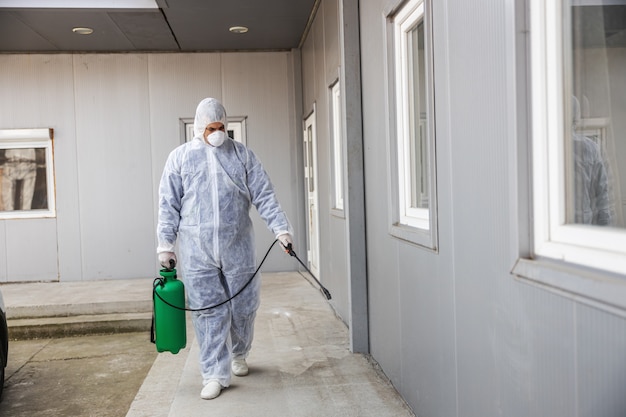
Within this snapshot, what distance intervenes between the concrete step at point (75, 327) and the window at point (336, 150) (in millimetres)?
2251

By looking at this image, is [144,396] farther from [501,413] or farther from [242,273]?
[501,413]

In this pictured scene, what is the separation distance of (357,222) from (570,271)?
2548 mm

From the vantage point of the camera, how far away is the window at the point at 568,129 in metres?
1.61

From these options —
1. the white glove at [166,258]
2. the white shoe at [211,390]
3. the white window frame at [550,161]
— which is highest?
the white window frame at [550,161]

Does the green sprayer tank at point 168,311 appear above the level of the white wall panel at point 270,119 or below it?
below

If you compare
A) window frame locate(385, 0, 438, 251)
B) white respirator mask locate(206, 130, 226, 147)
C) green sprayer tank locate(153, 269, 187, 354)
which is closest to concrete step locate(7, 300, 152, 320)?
green sprayer tank locate(153, 269, 187, 354)

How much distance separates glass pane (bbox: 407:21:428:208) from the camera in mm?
3039

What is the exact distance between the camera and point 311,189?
24.7ft

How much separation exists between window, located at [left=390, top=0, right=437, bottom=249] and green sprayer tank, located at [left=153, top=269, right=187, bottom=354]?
1.20 meters

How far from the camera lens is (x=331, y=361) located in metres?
3.94

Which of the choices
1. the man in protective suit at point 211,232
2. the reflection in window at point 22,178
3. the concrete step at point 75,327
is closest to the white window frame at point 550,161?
the man in protective suit at point 211,232

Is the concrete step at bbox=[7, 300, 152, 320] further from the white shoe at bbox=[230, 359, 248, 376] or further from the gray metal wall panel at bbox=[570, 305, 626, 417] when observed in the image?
the gray metal wall panel at bbox=[570, 305, 626, 417]

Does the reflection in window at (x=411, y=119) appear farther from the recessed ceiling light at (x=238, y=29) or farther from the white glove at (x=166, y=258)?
the recessed ceiling light at (x=238, y=29)

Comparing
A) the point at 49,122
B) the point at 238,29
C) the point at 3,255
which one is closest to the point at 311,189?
the point at 238,29
